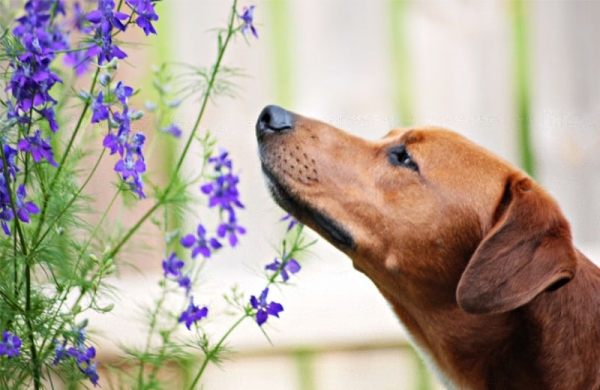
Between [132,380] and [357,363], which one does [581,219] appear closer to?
[357,363]

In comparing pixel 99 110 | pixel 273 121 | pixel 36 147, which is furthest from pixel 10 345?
pixel 273 121

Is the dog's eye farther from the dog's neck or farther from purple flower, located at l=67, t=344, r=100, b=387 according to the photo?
purple flower, located at l=67, t=344, r=100, b=387

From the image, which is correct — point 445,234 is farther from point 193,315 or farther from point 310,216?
point 193,315

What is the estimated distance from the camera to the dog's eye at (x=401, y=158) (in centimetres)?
243

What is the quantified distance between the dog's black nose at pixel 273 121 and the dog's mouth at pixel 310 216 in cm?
9

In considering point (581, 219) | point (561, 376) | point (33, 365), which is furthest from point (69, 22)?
point (581, 219)

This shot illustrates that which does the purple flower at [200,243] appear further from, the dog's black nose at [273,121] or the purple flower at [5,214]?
the purple flower at [5,214]

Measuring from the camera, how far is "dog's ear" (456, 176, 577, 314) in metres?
2.07

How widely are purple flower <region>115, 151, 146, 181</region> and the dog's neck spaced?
752 mm

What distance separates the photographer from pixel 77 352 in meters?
2.07

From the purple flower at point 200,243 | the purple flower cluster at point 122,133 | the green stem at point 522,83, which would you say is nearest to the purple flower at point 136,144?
the purple flower cluster at point 122,133

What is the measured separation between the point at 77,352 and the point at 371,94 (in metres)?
1.96

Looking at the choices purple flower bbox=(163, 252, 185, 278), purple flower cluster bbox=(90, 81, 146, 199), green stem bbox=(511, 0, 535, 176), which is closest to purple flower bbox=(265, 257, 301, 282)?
purple flower bbox=(163, 252, 185, 278)

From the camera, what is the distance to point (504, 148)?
12.3ft
